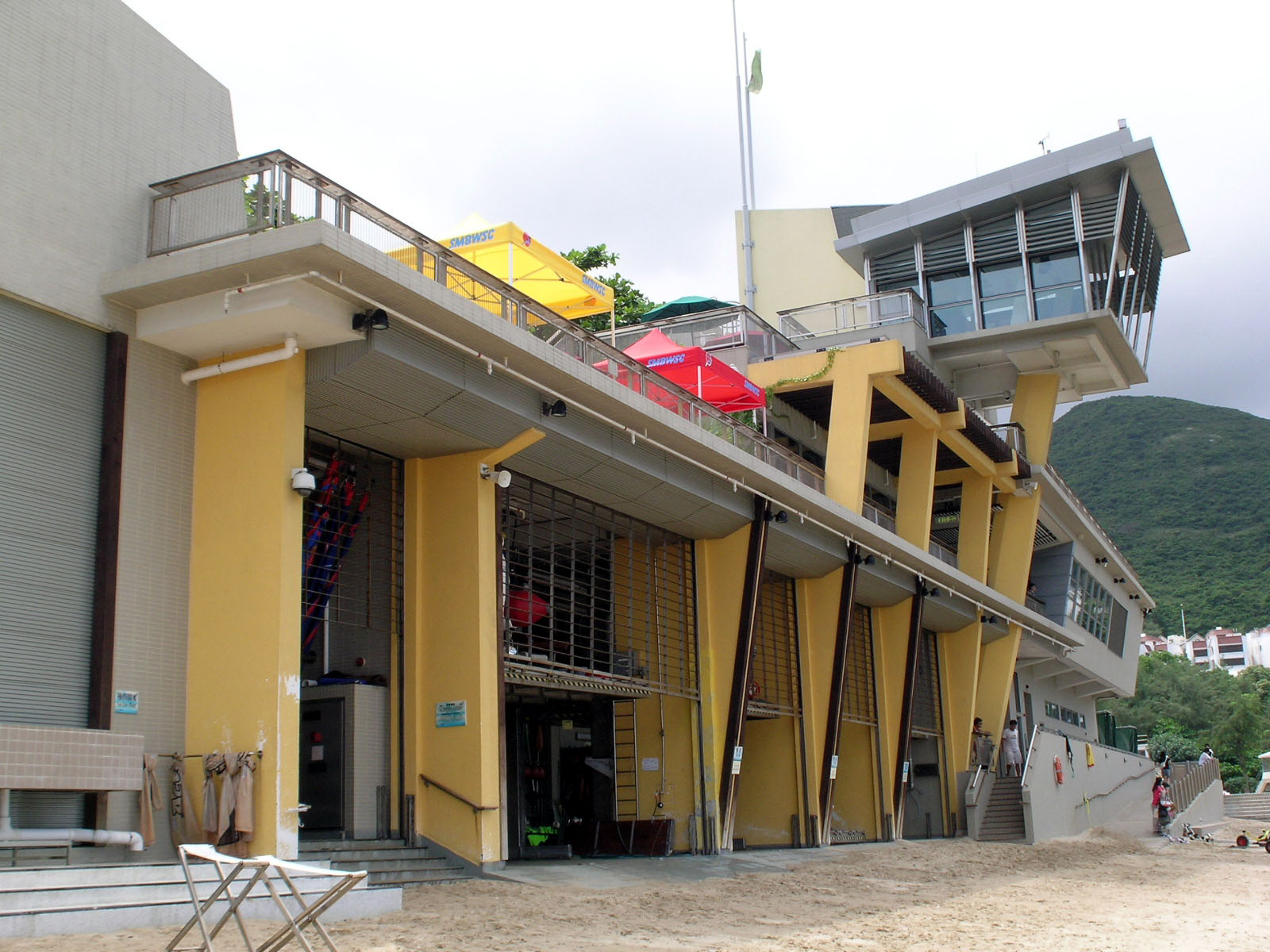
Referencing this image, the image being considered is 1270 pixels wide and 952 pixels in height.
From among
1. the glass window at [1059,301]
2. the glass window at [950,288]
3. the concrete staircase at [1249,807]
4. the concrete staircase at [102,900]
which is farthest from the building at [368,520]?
the concrete staircase at [1249,807]

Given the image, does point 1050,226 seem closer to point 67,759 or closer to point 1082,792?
point 1082,792

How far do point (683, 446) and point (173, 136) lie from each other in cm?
735

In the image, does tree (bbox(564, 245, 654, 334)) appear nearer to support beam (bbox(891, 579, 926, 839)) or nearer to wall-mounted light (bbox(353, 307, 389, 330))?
support beam (bbox(891, 579, 926, 839))

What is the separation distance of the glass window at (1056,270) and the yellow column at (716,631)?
14.1 metres

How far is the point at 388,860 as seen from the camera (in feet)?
41.9

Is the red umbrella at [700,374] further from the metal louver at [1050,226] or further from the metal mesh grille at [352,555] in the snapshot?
the metal louver at [1050,226]

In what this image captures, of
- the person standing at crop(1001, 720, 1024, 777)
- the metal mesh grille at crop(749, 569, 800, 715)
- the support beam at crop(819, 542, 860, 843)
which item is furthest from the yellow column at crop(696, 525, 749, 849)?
the person standing at crop(1001, 720, 1024, 777)

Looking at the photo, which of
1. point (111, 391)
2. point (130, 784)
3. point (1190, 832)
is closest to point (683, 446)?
point (111, 391)

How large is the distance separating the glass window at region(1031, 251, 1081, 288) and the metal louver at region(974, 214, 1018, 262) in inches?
23.8

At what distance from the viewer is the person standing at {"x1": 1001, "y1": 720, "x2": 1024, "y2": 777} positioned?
97.7 ft

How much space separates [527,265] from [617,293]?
1846 centimetres

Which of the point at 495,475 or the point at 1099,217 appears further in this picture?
the point at 1099,217

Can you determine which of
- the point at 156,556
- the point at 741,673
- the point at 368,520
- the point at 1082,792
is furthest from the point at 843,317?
the point at 156,556

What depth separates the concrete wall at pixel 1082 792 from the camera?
26.6m
